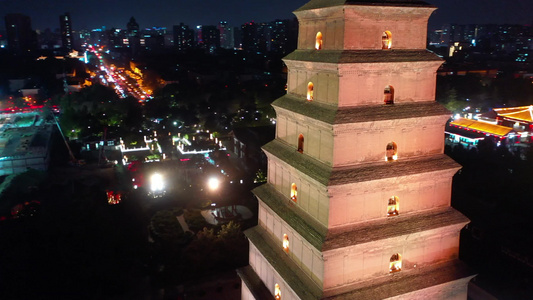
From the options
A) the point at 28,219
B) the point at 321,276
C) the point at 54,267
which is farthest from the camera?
the point at 28,219

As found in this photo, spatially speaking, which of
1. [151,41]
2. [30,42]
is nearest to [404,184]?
[30,42]

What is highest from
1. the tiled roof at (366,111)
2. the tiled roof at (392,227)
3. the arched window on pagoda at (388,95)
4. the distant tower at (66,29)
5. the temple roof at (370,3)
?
the distant tower at (66,29)

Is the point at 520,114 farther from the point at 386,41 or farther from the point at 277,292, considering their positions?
the point at 277,292

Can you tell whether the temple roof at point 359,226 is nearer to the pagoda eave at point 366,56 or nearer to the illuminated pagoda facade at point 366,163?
the illuminated pagoda facade at point 366,163

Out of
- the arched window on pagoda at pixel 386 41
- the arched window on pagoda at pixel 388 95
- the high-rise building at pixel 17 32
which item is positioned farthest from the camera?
the high-rise building at pixel 17 32

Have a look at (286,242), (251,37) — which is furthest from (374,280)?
(251,37)

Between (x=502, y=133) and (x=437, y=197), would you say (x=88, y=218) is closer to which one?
(x=437, y=197)

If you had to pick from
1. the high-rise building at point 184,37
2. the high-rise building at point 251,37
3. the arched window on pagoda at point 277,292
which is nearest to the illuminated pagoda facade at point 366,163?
the arched window on pagoda at point 277,292
